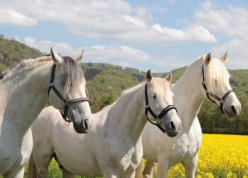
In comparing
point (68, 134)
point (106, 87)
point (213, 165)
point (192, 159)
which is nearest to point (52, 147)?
point (68, 134)

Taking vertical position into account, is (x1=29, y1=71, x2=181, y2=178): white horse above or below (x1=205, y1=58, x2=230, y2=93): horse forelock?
below

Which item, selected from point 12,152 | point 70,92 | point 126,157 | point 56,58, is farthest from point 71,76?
point 126,157

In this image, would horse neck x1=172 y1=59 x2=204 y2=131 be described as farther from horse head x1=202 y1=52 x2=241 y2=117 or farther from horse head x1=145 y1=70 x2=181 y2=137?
horse head x1=145 y1=70 x2=181 y2=137

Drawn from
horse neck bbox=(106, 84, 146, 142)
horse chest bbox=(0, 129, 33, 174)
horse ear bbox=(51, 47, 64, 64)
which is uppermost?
horse ear bbox=(51, 47, 64, 64)

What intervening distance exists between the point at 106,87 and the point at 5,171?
7440 inches

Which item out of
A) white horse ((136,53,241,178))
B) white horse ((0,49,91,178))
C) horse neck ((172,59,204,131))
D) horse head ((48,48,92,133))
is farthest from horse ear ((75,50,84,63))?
horse neck ((172,59,204,131))

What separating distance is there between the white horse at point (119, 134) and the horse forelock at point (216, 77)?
87 cm

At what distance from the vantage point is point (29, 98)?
13.4 feet

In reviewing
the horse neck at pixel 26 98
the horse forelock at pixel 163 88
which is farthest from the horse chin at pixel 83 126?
the horse forelock at pixel 163 88

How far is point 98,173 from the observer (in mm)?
5270

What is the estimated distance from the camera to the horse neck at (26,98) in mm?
4059

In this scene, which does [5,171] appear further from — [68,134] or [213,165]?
[213,165]

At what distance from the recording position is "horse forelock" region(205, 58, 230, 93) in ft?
17.6

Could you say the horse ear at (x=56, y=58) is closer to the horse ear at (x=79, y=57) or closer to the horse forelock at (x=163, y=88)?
the horse ear at (x=79, y=57)
